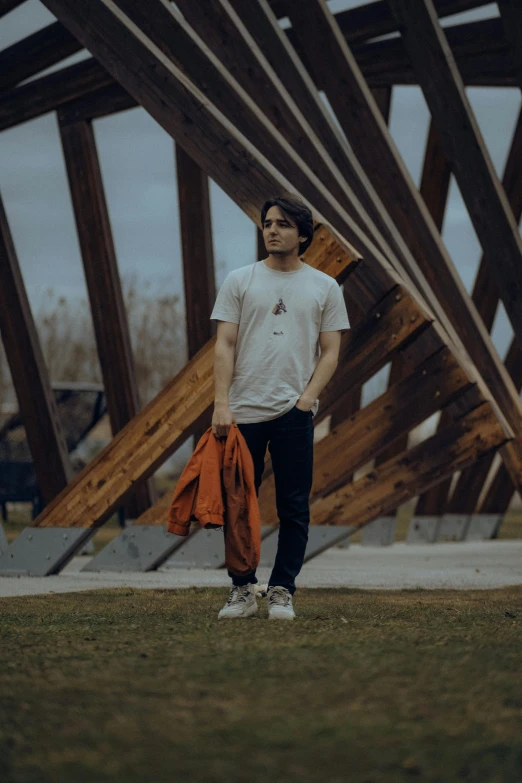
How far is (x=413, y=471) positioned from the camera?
797cm

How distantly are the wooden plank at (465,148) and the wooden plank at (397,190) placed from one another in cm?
51

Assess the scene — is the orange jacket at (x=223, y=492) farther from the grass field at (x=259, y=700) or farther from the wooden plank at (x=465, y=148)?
the wooden plank at (x=465, y=148)

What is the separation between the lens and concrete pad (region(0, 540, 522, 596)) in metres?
5.95

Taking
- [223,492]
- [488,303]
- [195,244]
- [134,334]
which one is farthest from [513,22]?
[134,334]

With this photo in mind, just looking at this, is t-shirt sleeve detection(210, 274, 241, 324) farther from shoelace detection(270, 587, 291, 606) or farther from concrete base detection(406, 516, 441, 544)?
concrete base detection(406, 516, 441, 544)

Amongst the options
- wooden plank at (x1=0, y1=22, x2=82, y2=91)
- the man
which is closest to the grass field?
the man

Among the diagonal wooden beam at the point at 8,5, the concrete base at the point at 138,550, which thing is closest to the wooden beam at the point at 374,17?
the diagonal wooden beam at the point at 8,5

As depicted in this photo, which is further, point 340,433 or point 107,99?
point 107,99

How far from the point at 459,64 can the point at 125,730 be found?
8367 millimetres

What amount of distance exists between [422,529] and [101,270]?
704 cm

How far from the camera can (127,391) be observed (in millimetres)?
9312

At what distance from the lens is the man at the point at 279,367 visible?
13.9ft

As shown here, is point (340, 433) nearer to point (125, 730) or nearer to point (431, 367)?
point (431, 367)

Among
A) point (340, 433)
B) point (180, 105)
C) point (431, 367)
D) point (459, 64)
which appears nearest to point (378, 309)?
point (431, 367)
